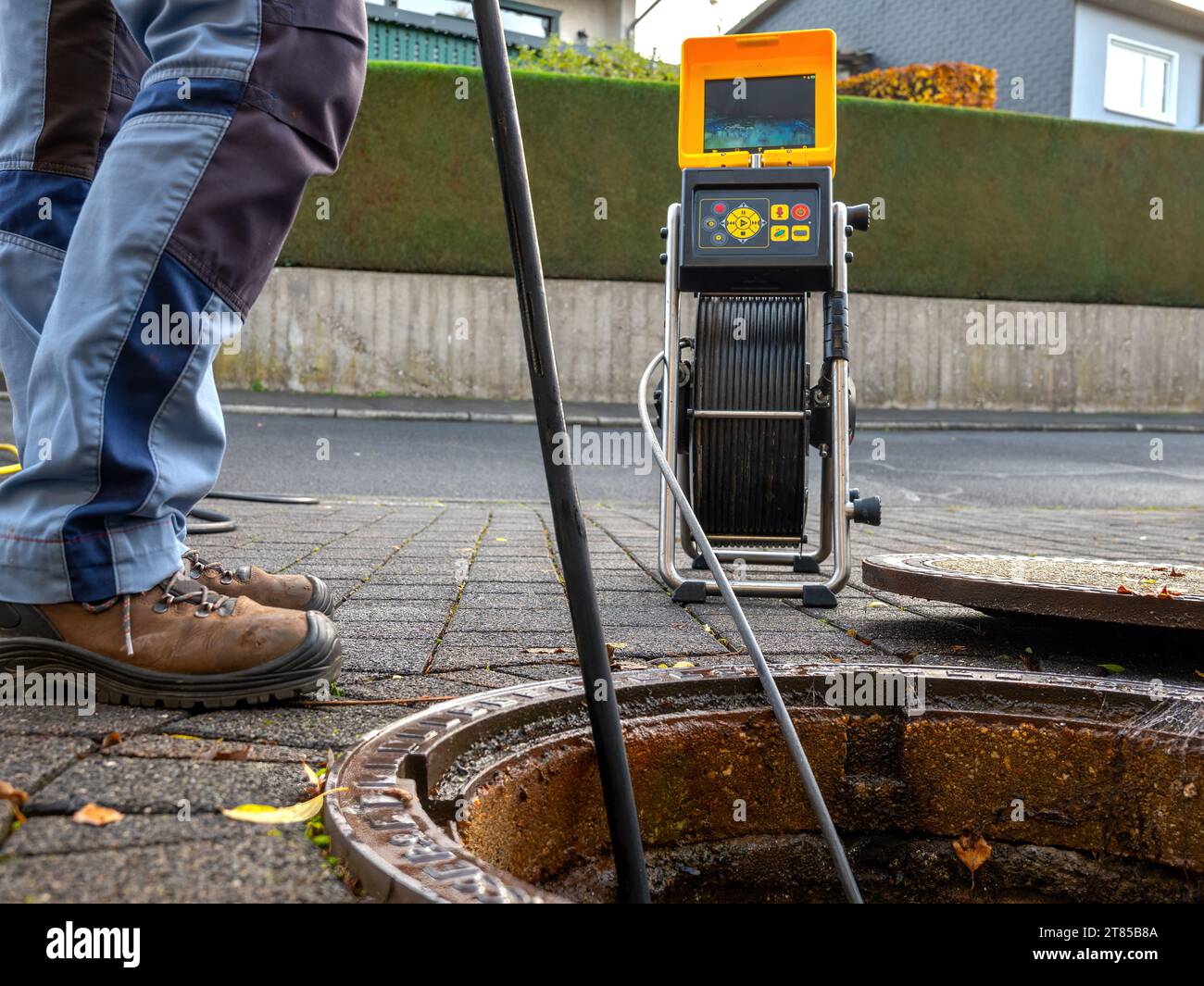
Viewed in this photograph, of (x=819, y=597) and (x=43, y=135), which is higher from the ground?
(x=43, y=135)

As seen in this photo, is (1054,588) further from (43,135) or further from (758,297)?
(43,135)

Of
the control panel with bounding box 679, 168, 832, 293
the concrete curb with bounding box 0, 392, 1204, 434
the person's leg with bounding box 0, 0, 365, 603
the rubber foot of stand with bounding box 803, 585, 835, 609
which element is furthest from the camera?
the concrete curb with bounding box 0, 392, 1204, 434

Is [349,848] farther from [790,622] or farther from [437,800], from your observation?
[790,622]

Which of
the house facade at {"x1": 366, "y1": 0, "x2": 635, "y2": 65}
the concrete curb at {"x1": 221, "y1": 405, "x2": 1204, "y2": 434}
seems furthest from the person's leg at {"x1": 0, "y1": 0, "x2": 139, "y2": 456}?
the house facade at {"x1": 366, "y1": 0, "x2": 635, "y2": 65}

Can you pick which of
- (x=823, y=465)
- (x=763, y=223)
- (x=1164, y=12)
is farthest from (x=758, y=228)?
(x=1164, y=12)

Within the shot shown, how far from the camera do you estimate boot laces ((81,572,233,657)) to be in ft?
6.04

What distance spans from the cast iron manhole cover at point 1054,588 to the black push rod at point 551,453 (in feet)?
4.49

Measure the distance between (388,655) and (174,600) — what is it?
1.74ft

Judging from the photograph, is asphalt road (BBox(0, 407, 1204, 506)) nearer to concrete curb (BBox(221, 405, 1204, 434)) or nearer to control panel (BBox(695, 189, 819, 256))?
concrete curb (BBox(221, 405, 1204, 434))

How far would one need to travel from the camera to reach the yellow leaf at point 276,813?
1.33 meters

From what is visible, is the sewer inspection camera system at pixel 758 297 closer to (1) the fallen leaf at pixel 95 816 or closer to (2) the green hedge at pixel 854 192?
(1) the fallen leaf at pixel 95 816

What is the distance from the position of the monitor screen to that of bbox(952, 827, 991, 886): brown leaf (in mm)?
2151

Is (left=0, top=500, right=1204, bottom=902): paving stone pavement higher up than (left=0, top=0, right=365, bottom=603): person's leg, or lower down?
lower down

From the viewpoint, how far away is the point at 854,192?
15266 millimetres
